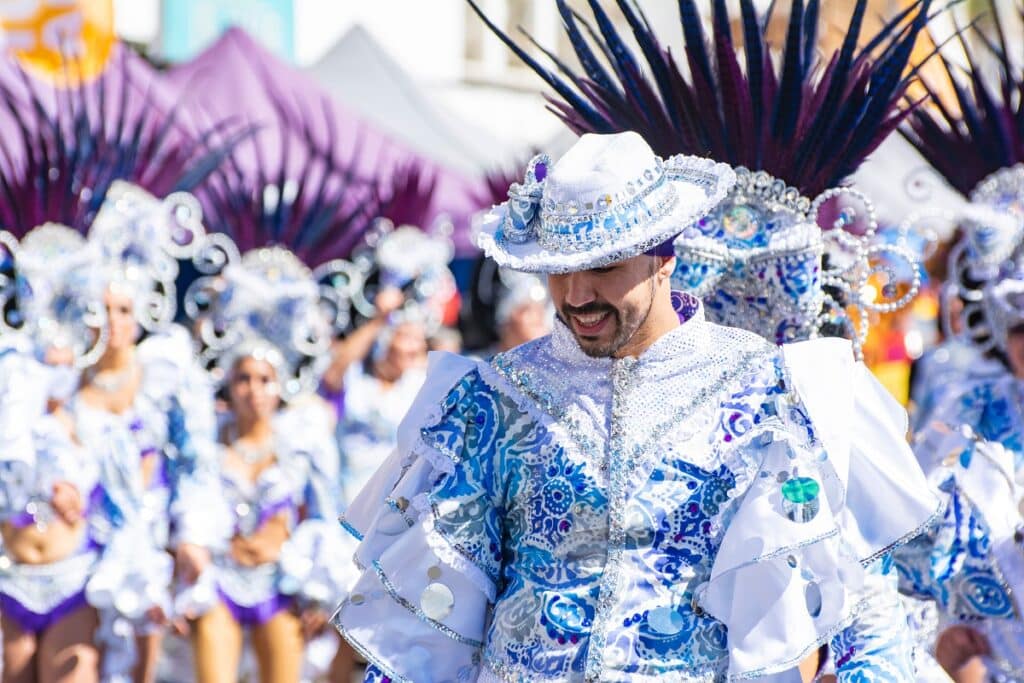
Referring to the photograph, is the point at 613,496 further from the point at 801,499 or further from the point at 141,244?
the point at 141,244

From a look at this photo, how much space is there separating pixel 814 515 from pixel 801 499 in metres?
0.04

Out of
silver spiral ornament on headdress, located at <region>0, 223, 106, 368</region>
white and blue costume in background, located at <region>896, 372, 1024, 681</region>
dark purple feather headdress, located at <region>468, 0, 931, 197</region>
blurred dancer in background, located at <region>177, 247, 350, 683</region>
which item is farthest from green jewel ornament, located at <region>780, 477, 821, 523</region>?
silver spiral ornament on headdress, located at <region>0, 223, 106, 368</region>

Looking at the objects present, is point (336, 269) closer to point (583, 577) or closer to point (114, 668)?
point (114, 668)

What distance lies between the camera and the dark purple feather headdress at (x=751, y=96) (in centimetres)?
412

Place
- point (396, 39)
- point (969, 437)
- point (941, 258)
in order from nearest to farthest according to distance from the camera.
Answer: point (969, 437) < point (941, 258) < point (396, 39)

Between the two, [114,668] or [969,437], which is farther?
[114,668]

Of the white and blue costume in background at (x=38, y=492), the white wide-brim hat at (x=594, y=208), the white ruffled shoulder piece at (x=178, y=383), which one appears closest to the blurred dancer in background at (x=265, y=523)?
the white ruffled shoulder piece at (x=178, y=383)

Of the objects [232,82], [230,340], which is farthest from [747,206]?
[232,82]

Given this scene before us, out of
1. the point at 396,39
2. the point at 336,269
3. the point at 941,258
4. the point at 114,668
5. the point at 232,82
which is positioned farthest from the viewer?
the point at 396,39

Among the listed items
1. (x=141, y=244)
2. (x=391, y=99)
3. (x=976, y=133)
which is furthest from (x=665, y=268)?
(x=391, y=99)

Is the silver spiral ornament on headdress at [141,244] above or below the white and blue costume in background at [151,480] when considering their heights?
above

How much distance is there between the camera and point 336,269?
8.70 m

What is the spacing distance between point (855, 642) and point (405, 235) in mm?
6289

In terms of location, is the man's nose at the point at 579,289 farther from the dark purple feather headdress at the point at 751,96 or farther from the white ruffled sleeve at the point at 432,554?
the dark purple feather headdress at the point at 751,96
